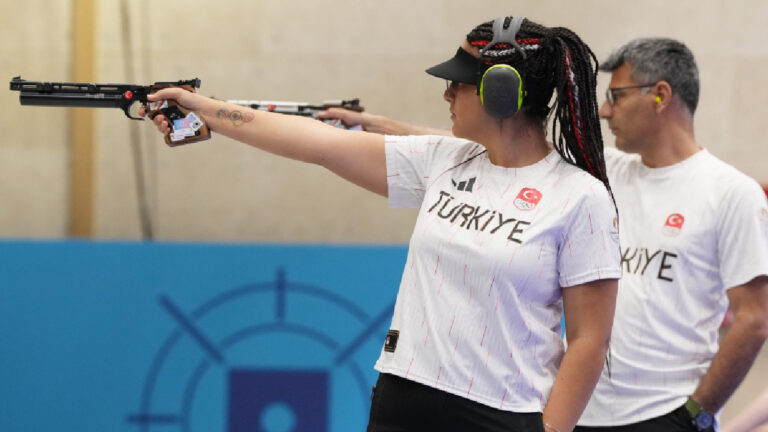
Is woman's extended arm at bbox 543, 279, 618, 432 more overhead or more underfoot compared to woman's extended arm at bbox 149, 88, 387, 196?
more underfoot

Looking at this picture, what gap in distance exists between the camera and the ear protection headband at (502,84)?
67.2 inches

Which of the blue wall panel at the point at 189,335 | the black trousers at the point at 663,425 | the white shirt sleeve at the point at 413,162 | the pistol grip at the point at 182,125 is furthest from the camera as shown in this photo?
the blue wall panel at the point at 189,335

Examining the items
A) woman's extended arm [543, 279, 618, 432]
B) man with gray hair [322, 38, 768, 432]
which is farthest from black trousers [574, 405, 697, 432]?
woman's extended arm [543, 279, 618, 432]

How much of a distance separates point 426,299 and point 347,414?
6.19 feet

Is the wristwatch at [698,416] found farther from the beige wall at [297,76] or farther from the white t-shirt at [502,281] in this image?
the beige wall at [297,76]

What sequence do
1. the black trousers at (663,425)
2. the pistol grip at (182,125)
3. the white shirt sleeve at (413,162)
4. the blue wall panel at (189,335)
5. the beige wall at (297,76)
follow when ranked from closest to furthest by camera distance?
the white shirt sleeve at (413,162), the pistol grip at (182,125), the black trousers at (663,425), the blue wall panel at (189,335), the beige wall at (297,76)

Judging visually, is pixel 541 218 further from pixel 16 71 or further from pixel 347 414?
pixel 16 71

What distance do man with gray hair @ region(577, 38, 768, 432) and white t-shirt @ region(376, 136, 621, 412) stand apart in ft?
2.10

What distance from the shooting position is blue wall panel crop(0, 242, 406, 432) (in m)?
3.43

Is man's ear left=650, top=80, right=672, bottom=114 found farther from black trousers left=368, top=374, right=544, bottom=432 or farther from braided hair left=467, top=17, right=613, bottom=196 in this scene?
black trousers left=368, top=374, right=544, bottom=432

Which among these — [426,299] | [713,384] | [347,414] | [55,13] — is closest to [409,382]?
[426,299]

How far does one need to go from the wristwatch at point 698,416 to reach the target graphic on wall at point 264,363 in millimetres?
1462

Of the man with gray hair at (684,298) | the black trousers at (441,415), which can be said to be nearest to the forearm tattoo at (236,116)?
the black trousers at (441,415)

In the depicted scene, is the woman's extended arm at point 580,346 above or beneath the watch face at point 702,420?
above
